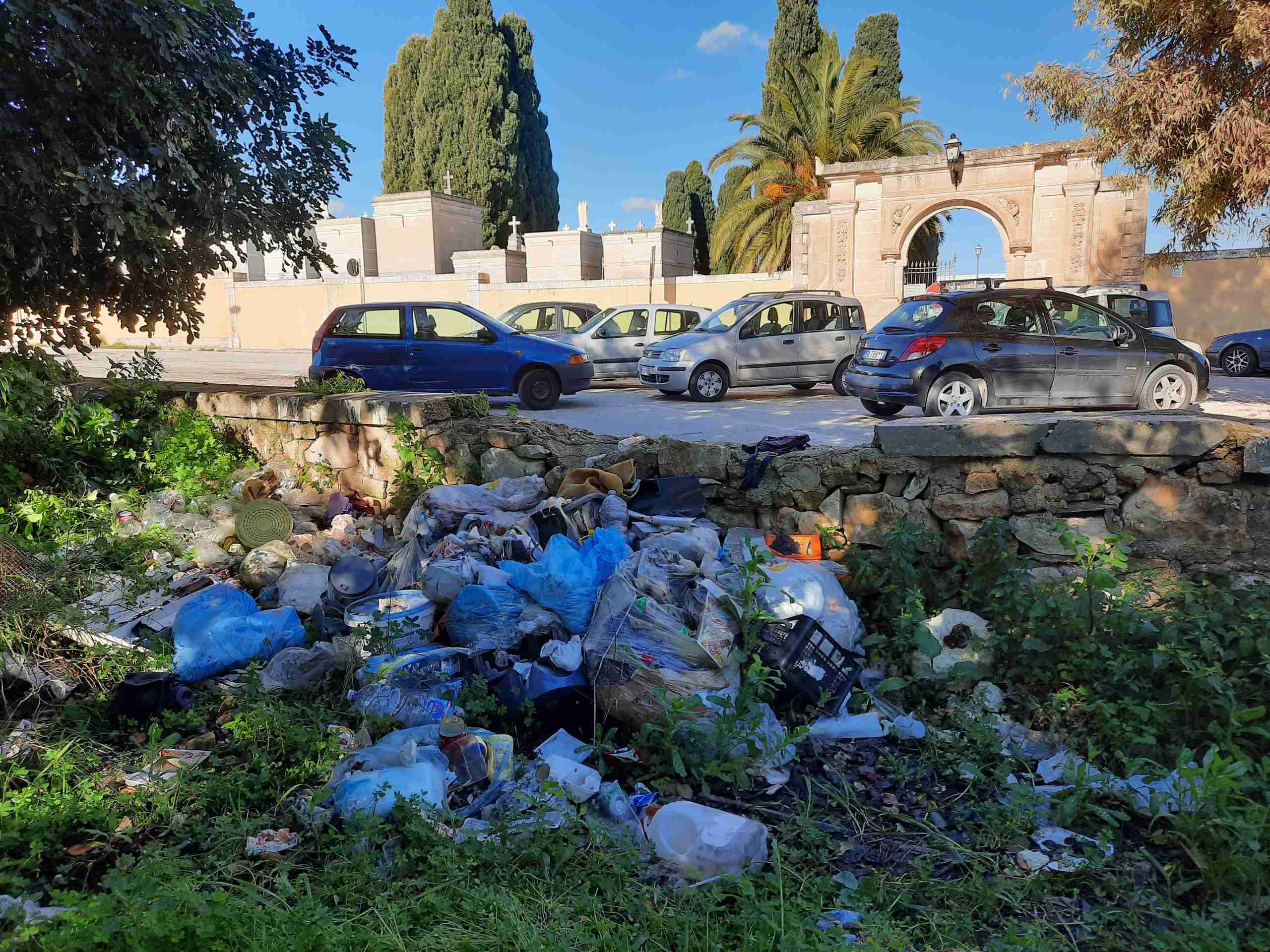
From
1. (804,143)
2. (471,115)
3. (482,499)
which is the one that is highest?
(471,115)

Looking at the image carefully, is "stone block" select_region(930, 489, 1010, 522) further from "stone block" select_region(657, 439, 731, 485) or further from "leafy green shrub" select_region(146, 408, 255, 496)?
"leafy green shrub" select_region(146, 408, 255, 496)

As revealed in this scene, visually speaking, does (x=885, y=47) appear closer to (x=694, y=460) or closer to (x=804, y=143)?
(x=804, y=143)

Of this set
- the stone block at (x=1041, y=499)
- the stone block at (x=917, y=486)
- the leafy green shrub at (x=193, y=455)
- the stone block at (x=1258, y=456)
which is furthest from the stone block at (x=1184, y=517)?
the leafy green shrub at (x=193, y=455)

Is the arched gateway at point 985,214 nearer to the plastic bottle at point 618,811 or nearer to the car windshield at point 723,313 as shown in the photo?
the car windshield at point 723,313

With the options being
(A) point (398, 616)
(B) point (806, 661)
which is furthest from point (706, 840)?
(A) point (398, 616)

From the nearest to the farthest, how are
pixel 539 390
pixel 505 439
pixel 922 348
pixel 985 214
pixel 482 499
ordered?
1. pixel 482 499
2. pixel 505 439
3. pixel 922 348
4. pixel 539 390
5. pixel 985 214

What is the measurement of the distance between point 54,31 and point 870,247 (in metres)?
21.6

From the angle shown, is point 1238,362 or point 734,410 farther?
point 1238,362

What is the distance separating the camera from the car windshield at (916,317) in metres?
10.3

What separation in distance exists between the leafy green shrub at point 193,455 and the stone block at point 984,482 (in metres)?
6.02

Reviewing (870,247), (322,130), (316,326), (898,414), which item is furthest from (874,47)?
(322,130)

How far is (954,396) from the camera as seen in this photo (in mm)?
10047

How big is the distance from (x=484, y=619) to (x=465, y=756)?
111 centimetres

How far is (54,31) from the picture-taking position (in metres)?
5.59
